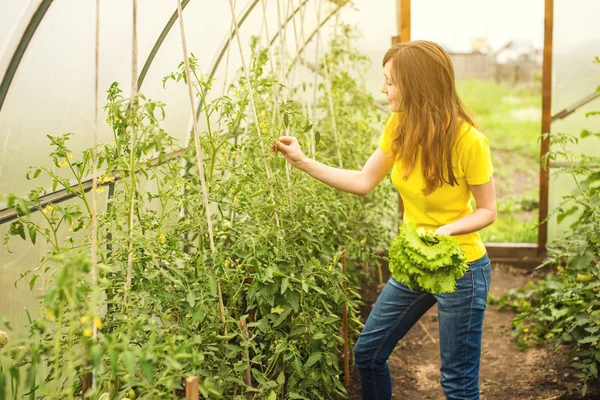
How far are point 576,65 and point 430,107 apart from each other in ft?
9.08

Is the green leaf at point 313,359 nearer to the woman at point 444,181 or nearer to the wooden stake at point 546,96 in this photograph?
the woman at point 444,181

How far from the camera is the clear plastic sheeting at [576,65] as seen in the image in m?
4.19

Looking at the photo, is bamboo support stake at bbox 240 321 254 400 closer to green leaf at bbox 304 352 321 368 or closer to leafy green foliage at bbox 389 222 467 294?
green leaf at bbox 304 352 321 368

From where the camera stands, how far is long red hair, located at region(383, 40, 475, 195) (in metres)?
1.95

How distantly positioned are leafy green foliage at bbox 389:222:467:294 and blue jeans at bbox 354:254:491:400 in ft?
0.34

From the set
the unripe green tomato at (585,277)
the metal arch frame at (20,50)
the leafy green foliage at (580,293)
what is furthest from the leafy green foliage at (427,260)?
the unripe green tomato at (585,277)

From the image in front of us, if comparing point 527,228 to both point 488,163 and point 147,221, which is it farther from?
point 147,221

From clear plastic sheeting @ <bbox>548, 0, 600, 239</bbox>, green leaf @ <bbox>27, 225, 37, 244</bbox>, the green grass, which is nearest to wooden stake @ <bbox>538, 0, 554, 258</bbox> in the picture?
clear plastic sheeting @ <bbox>548, 0, 600, 239</bbox>

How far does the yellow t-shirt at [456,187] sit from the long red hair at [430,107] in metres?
0.02

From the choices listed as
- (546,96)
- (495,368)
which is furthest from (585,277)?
(546,96)

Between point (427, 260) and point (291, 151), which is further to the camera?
point (291, 151)

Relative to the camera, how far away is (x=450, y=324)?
198 centimetres

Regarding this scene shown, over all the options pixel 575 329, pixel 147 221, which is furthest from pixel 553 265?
pixel 147 221

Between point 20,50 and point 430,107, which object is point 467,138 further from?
point 20,50
